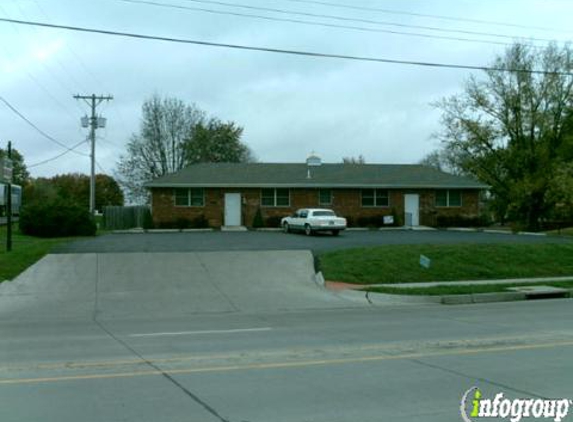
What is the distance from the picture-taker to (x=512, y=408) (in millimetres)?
5891

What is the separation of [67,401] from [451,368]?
173 inches

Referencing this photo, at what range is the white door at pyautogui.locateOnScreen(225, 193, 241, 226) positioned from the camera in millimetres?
41844

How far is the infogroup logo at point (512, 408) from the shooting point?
5.66m

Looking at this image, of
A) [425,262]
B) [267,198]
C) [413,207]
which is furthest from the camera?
Result: [413,207]

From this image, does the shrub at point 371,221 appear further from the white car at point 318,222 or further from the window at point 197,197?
the window at point 197,197

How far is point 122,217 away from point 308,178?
13.0 metres

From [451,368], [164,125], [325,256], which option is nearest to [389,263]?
[325,256]

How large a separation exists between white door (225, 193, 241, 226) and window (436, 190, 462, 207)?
13.8 m

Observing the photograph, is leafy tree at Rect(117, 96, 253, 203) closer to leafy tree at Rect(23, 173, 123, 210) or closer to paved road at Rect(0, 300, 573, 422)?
leafy tree at Rect(23, 173, 123, 210)

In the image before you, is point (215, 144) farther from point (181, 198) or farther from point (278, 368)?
point (278, 368)

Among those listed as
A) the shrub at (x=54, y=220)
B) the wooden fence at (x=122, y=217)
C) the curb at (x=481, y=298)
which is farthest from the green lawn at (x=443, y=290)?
the wooden fence at (x=122, y=217)

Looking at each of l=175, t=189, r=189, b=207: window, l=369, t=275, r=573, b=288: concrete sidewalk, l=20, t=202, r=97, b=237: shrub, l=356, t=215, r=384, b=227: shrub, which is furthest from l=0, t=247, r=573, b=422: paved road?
l=356, t=215, r=384, b=227: shrub

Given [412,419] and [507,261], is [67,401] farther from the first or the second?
[507,261]

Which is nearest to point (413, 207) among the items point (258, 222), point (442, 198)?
point (442, 198)
